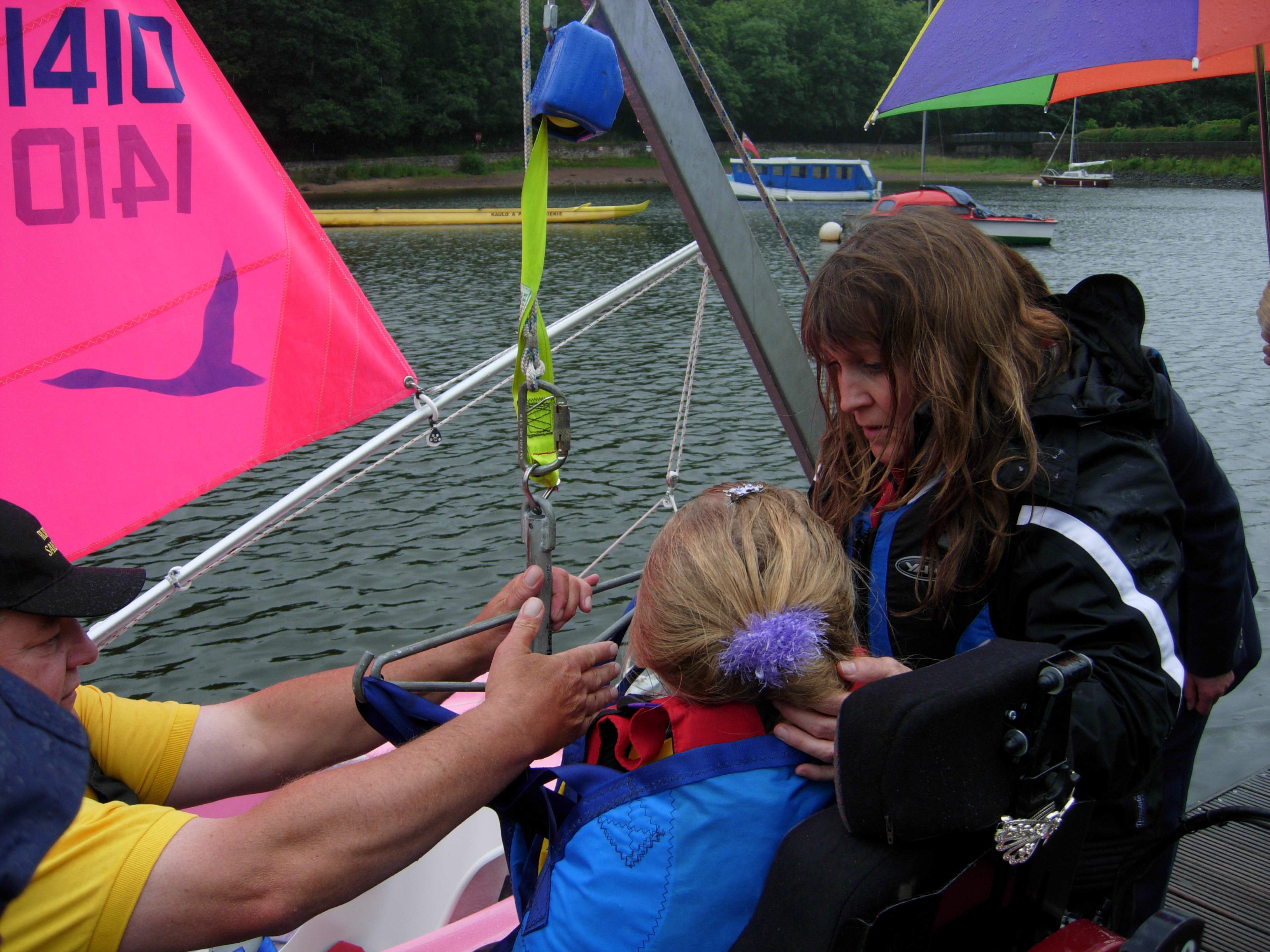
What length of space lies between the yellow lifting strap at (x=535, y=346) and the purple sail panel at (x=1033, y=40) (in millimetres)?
1682

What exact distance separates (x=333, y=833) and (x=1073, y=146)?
193 ft

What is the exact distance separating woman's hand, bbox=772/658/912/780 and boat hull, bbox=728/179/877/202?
38669 millimetres

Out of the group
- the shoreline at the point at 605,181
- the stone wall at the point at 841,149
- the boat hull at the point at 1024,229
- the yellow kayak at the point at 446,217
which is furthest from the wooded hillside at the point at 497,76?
the boat hull at the point at 1024,229

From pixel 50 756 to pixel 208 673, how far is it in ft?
20.7

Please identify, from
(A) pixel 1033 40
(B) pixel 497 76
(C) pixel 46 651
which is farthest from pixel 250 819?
(B) pixel 497 76

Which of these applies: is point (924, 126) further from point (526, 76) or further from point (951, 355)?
point (951, 355)

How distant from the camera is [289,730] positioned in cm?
206

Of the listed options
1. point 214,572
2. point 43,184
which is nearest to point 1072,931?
point 43,184

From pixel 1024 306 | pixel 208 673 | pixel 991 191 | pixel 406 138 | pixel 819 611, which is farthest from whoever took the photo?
pixel 406 138

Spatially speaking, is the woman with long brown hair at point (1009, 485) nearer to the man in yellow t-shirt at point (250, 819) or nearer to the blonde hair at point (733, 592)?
the blonde hair at point (733, 592)

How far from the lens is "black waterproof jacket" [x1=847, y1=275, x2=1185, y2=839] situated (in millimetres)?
1349

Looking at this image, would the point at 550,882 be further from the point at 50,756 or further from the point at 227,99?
the point at 227,99

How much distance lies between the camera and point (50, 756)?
1.17 metres

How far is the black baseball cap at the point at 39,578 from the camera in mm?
1554
